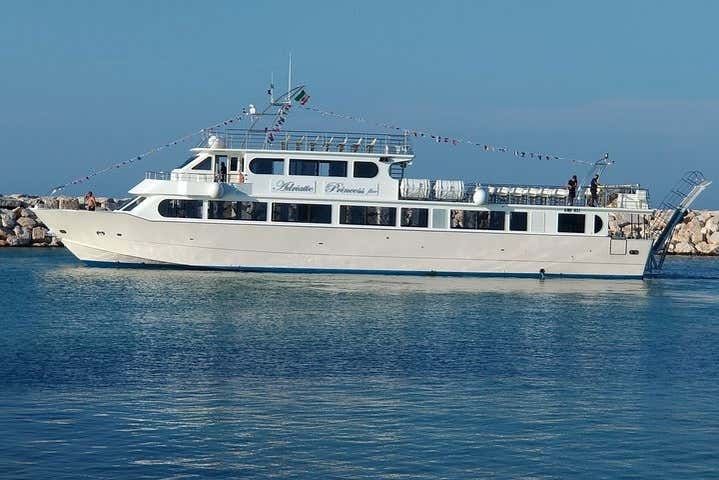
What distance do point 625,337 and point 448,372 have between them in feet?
24.8

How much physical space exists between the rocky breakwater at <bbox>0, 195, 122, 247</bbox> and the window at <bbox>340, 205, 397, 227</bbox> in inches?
754

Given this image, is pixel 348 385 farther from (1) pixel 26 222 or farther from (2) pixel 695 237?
(2) pixel 695 237

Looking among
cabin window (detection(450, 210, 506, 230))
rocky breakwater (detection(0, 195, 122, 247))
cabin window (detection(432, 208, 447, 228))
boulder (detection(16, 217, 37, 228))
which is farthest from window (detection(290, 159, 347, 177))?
boulder (detection(16, 217, 37, 228))

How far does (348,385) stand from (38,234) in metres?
40.0

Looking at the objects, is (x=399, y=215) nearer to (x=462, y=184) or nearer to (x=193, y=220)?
(x=462, y=184)

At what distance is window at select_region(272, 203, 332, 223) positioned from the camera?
4025 cm

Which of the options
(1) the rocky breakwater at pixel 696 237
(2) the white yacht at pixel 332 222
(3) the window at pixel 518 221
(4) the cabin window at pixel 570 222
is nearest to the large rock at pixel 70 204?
(2) the white yacht at pixel 332 222

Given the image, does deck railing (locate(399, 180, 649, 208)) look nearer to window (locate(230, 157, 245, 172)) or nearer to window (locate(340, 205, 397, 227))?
window (locate(340, 205, 397, 227))

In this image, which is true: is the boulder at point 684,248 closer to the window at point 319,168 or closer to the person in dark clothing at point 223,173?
the window at point 319,168

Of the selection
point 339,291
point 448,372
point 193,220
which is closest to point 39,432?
point 448,372

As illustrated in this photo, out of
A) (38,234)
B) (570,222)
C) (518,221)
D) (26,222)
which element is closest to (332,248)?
(518,221)

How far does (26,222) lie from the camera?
187ft

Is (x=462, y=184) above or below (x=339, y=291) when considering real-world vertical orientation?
above

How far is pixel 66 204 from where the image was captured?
192 ft
